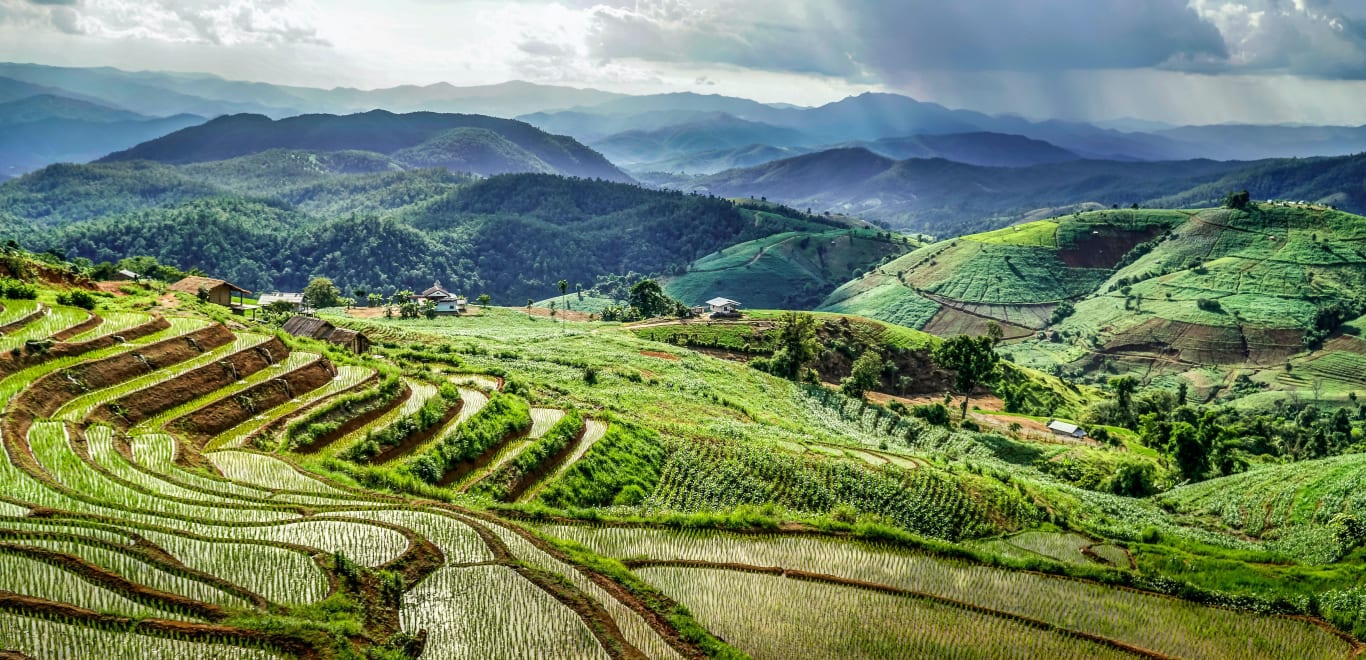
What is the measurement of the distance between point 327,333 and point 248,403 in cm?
2427

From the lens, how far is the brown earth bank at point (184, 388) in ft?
95.7

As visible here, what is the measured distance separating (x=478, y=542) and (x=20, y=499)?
11649 millimetres

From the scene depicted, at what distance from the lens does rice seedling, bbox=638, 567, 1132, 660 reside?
20406 mm

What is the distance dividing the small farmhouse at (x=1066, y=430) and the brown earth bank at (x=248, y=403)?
209 ft

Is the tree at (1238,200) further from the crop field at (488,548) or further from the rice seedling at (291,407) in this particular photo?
the rice seedling at (291,407)

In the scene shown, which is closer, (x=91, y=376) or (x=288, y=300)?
(x=91, y=376)

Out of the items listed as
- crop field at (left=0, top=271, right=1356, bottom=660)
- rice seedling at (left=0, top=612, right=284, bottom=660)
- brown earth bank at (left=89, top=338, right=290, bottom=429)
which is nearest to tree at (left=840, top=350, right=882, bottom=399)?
crop field at (left=0, top=271, right=1356, bottom=660)

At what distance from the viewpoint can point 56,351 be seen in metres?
32.1

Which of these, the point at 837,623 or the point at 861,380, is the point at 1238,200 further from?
the point at 837,623

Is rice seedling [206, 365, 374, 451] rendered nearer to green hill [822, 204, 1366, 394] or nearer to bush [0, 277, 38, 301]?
bush [0, 277, 38, 301]

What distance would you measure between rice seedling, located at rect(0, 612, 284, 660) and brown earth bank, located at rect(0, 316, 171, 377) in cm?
1963

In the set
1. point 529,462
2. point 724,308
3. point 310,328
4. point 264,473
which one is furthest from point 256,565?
point 724,308

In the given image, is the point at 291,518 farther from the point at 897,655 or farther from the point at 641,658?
the point at 897,655

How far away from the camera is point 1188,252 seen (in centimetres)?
18738
